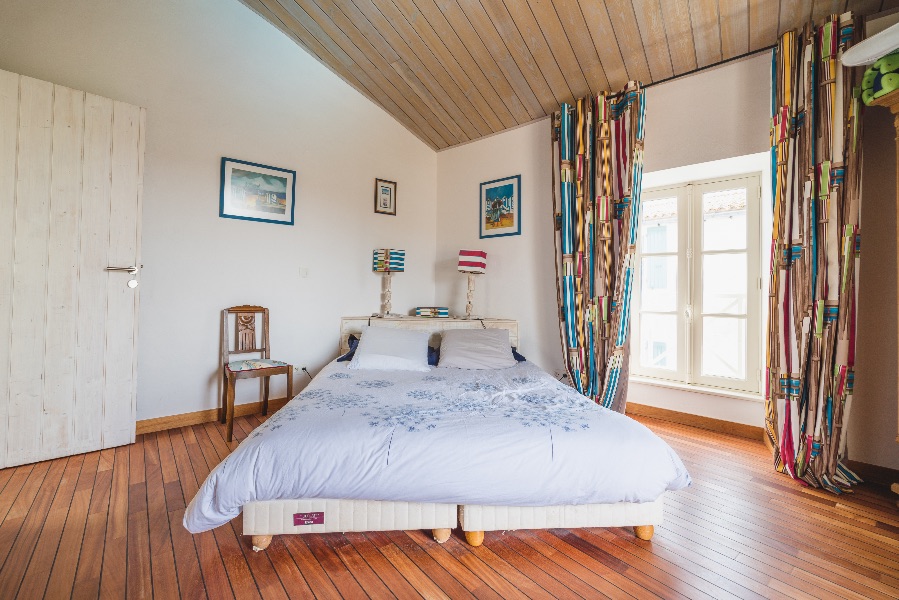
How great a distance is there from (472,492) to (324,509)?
2.00 ft

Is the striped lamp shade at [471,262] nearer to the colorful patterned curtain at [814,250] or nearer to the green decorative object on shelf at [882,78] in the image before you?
the colorful patterned curtain at [814,250]

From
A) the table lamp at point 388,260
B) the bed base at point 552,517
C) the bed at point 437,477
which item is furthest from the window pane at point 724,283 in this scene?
the table lamp at point 388,260

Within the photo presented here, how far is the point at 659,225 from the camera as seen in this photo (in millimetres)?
3545

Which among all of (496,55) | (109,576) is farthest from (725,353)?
(109,576)

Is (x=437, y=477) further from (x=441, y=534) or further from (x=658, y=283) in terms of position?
(x=658, y=283)

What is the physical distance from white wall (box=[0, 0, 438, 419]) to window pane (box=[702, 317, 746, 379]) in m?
3.08

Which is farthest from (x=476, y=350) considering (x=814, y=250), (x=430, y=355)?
(x=814, y=250)

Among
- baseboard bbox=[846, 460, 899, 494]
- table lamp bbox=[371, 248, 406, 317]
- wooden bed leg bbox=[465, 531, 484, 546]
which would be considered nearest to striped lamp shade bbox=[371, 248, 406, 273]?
table lamp bbox=[371, 248, 406, 317]

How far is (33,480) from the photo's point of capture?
2123 mm

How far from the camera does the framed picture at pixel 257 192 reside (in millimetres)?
3129

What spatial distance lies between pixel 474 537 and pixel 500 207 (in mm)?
2970

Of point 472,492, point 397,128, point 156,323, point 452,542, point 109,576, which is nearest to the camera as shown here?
point 109,576

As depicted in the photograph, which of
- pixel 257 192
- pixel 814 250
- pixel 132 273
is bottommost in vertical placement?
pixel 132 273

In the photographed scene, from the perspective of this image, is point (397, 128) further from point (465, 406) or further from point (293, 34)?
point (465, 406)
